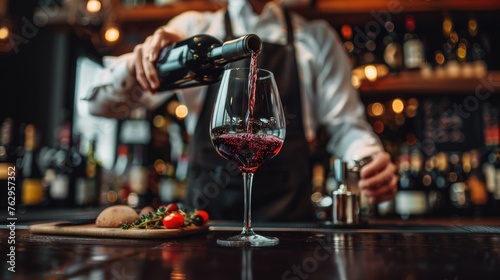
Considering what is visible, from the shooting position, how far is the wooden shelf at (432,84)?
253 centimetres

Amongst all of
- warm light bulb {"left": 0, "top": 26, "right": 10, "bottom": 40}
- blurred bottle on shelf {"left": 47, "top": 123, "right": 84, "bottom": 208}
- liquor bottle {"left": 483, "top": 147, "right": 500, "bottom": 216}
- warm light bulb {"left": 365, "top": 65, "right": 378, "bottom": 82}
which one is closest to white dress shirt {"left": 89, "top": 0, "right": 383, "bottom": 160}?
warm light bulb {"left": 0, "top": 26, "right": 10, "bottom": 40}

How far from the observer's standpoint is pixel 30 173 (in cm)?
260

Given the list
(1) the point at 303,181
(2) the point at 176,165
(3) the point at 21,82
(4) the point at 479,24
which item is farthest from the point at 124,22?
(4) the point at 479,24

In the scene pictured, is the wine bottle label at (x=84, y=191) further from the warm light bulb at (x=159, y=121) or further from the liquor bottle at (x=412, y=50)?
the liquor bottle at (x=412, y=50)

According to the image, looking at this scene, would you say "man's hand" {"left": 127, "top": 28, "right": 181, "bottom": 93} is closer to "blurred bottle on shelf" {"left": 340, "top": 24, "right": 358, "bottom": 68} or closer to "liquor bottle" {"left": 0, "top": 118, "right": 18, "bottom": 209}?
"liquor bottle" {"left": 0, "top": 118, "right": 18, "bottom": 209}

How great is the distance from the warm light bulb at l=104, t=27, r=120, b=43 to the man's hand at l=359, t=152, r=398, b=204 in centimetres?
121

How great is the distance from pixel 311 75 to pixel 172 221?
45.1 inches

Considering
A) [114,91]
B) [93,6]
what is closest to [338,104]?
[114,91]

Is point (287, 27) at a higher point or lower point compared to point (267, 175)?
higher

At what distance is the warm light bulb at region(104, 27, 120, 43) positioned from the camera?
2029 millimetres

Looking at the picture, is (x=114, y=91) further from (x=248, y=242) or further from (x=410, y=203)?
(x=410, y=203)

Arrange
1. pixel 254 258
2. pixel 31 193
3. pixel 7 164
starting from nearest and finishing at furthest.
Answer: pixel 254 258 < pixel 7 164 < pixel 31 193

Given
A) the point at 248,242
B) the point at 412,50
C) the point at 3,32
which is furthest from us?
the point at 412,50

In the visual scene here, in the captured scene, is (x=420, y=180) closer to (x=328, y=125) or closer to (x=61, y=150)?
(x=328, y=125)
